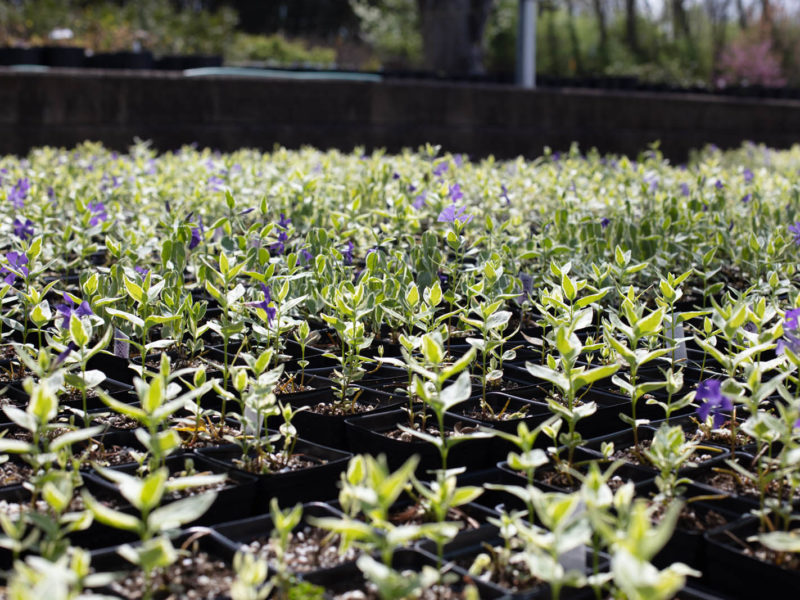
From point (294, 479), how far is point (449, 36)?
17.4 metres

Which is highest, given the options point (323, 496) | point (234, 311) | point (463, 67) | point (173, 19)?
point (173, 19)

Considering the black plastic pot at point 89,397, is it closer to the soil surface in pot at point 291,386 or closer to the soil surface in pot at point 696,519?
the soil surface in pot at point 291,386

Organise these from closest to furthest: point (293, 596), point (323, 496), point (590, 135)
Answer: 1. point (293, 596)
2. point (323, 496)
3. point (590, 135)

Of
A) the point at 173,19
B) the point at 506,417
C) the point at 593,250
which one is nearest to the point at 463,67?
the point at 173,19

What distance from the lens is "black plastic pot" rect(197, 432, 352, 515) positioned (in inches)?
72.2

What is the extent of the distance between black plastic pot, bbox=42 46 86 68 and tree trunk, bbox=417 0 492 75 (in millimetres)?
8729

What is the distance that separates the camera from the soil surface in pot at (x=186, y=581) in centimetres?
141

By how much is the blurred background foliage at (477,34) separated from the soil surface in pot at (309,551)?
662 inches

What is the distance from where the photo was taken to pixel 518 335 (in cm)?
314

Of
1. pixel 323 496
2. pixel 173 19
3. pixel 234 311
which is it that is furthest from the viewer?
pixel 173 19

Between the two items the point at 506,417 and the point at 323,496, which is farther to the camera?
the point at 506,417

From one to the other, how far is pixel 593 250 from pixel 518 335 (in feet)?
1.99

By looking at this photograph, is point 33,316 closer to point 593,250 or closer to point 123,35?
point 593,250

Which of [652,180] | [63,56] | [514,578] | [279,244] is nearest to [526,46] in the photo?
[63,56]
